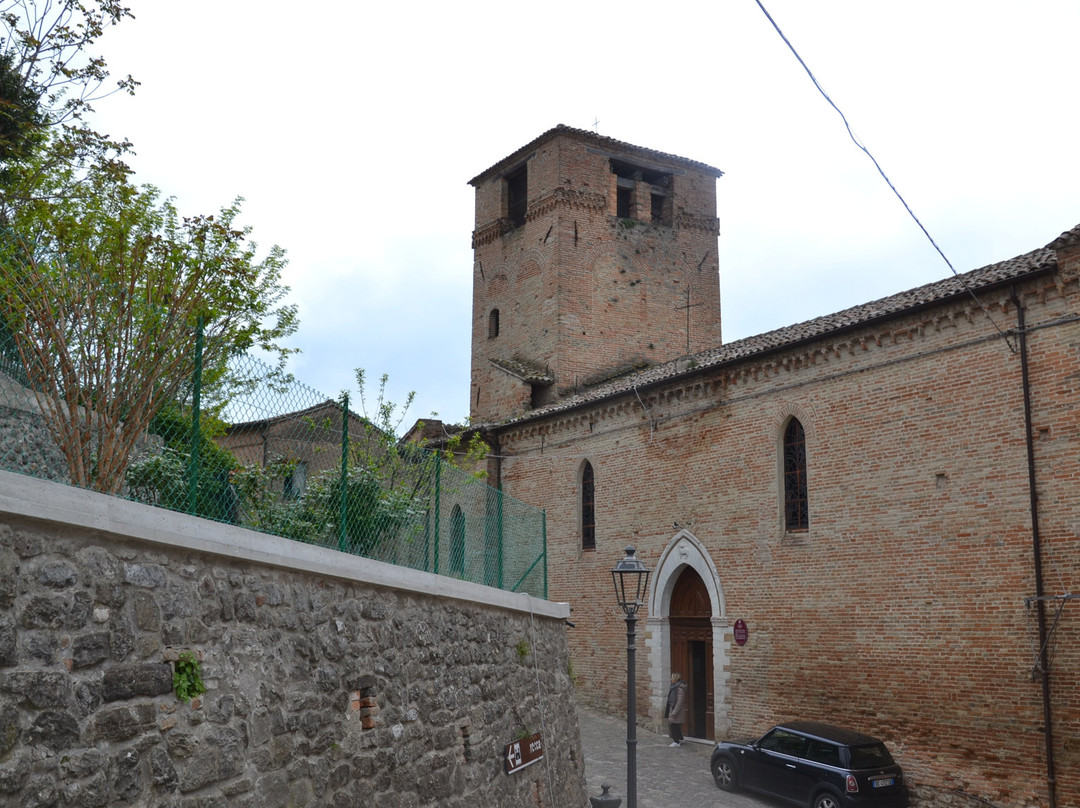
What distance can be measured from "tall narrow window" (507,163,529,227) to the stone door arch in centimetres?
1460

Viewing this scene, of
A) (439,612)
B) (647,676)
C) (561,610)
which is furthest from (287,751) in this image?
(647,676)

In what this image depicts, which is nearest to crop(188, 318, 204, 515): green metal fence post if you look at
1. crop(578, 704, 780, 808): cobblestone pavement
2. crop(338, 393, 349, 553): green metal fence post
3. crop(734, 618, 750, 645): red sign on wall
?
crop(338, 393, 349, 553): green metal fence post

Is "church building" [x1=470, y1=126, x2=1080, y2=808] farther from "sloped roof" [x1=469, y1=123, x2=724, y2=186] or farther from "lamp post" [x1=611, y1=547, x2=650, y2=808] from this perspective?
"sloped roof" [x1=469, y1=123, x2=724, y2=186]

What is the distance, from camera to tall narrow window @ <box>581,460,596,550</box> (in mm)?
23234

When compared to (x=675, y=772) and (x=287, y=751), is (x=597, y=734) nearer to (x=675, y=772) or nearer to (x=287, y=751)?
(x=675, y=772)

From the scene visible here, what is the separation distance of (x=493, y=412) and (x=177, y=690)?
80.4ft

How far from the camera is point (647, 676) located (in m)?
21.1

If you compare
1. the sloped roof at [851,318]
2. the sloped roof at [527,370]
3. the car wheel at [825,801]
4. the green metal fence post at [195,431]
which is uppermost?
the sloped roof at [527,370]

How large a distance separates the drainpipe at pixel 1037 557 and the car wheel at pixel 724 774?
470cm

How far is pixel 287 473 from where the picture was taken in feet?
24.3

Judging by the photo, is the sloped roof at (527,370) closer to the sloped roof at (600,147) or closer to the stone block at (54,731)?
the sloped roof at (600,147)

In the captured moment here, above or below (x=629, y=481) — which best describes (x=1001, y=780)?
→ below

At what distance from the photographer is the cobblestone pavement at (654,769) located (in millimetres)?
15297

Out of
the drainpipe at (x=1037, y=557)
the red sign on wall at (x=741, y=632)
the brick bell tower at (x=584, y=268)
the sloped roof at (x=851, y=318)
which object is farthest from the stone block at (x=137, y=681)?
the brick bell tower at (x=584, y=268)
